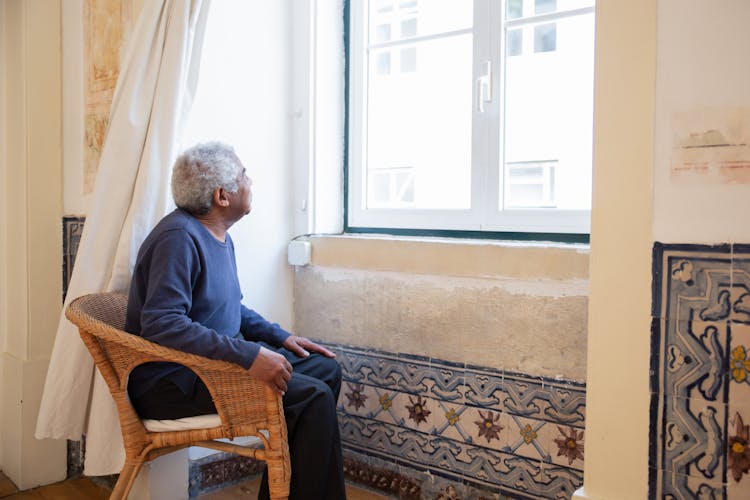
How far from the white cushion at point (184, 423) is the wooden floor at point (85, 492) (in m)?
0.73

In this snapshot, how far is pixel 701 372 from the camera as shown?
1.42m

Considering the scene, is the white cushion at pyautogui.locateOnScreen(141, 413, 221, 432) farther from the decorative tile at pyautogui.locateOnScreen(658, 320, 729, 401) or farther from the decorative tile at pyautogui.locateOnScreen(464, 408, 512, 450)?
the decorative tile at pyautogui.locateOnScreen(658, 320, 729, 401)

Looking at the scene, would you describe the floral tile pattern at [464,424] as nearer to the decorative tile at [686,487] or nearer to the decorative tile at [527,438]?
the decorative tile at [527,438]

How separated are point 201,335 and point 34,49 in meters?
1.80

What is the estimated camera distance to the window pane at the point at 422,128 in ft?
9.10

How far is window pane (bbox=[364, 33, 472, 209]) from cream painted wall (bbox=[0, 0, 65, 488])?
1.41 metres

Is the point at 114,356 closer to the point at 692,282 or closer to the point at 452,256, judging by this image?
the point at 452,256

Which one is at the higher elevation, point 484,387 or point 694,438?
point 694,438

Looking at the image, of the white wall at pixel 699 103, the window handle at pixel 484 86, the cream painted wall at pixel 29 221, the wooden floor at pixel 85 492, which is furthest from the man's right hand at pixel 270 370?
the cream painted wall at pixel 29 221

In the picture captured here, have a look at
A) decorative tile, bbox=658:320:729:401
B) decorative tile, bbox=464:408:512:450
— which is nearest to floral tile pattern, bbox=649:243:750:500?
decorative tile, bbox=658:320:729:401

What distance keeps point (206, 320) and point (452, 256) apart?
91 centimetres

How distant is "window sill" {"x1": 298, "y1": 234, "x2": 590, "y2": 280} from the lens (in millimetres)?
2303

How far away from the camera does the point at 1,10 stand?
3.14 m

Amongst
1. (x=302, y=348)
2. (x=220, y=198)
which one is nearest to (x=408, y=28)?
(x=220, y=198)
